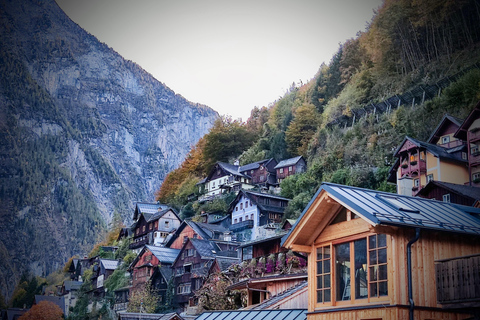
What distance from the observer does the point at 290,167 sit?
9288 cm

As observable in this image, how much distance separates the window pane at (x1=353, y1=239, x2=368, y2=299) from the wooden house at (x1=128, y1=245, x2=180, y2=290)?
56.8 metres

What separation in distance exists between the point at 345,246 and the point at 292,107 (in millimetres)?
100293

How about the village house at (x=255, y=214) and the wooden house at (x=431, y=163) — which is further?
the village house at (x=255, y=214)

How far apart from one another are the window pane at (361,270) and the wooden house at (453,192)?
24199mm

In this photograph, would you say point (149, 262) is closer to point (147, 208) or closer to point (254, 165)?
point (254, 165)

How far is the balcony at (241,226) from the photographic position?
80.2m

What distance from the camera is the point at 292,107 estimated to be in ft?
382

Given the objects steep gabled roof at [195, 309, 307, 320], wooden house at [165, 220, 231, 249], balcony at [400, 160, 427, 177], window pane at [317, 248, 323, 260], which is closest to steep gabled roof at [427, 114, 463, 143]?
balcony at [400, 160, 427, 177]

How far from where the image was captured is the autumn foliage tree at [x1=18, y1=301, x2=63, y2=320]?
92125 mm

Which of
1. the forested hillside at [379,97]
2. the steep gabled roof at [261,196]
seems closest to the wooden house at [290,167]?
the forested hillside at [379,97]

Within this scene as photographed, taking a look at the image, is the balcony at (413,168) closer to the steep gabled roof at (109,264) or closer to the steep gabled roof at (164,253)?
the steep gabled roof at (164,253)

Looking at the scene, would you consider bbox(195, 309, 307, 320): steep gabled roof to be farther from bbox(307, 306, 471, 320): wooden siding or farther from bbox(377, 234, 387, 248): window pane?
bbox(377, 234, 387, 248): window pane

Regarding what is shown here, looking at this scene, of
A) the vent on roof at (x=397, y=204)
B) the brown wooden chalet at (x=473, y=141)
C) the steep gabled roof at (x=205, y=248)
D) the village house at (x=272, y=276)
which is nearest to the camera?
the vent on roof at (x=397, y=204)

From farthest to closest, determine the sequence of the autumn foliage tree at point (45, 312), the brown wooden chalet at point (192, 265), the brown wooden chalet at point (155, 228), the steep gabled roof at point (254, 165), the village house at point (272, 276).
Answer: the steep gabled roof at point (254, 165)
the brown wooden chalet at point (155, 228)
the autumn foliage tree at point (45, 312)
the brown wooden chalet at point (192, 265)
the village house at point (272, 276)
